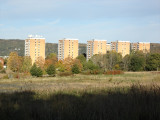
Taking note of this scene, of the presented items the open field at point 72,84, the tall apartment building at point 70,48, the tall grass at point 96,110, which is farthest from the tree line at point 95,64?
the tall grass at point 96,110

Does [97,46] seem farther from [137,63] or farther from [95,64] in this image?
[137,63]

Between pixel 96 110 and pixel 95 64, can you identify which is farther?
pixel 95 64

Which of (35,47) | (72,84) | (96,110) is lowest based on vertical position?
(72,84)

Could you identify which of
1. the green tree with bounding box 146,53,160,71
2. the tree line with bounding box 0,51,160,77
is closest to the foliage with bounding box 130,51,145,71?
the tree line with bounding box 0,51,160,77

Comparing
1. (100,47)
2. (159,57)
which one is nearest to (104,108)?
(159,57)

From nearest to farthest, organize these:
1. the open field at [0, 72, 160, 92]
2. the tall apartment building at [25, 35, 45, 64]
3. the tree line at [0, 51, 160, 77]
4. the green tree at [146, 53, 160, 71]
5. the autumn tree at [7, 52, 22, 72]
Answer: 1. the open field at [0, 72, 160, 92]
2. the tree line at [0, 51, 160, 77]
3. the autumn tree at [7, 52, 22, 72]
4. the green tree at [146, 53, 160, 71]
5. the tall apartment building at [25, 35, 45, 64]

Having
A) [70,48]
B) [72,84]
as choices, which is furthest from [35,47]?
[72,84]

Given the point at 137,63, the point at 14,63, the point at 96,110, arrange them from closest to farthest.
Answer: the point at 96,110
the point at 14,63
the point at 137,63

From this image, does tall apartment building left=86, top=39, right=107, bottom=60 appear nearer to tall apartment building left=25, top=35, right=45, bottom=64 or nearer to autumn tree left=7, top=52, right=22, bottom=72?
tall apartment building left=25, top=35, right=45, bottom=64

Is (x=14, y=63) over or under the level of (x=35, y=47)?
under

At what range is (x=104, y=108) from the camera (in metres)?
6.02

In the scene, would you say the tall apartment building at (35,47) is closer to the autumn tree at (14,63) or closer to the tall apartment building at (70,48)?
the tall apartment building at (70,48)

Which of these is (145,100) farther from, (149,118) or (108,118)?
(108,118)

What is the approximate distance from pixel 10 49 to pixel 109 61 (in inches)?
4127
